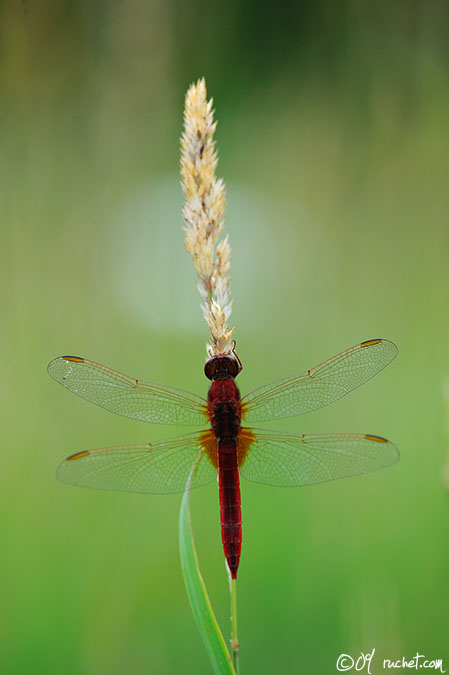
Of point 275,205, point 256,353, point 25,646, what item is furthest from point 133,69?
point 25,646

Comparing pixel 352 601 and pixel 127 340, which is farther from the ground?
pixel 127 340

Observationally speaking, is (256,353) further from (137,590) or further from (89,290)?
(137,590)

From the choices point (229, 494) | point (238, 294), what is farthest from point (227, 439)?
point (238, 294)

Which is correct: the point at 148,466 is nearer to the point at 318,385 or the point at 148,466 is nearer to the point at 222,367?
the point at 222,367

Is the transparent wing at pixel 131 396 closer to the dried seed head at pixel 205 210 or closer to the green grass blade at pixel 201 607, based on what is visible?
the dried seed head at pixel 205 210

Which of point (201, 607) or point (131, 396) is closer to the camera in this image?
point (201, 607)

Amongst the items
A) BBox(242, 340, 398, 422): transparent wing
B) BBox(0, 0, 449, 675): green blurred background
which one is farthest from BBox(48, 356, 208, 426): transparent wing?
BBox(0, 0, 449, 675): green blurred background
